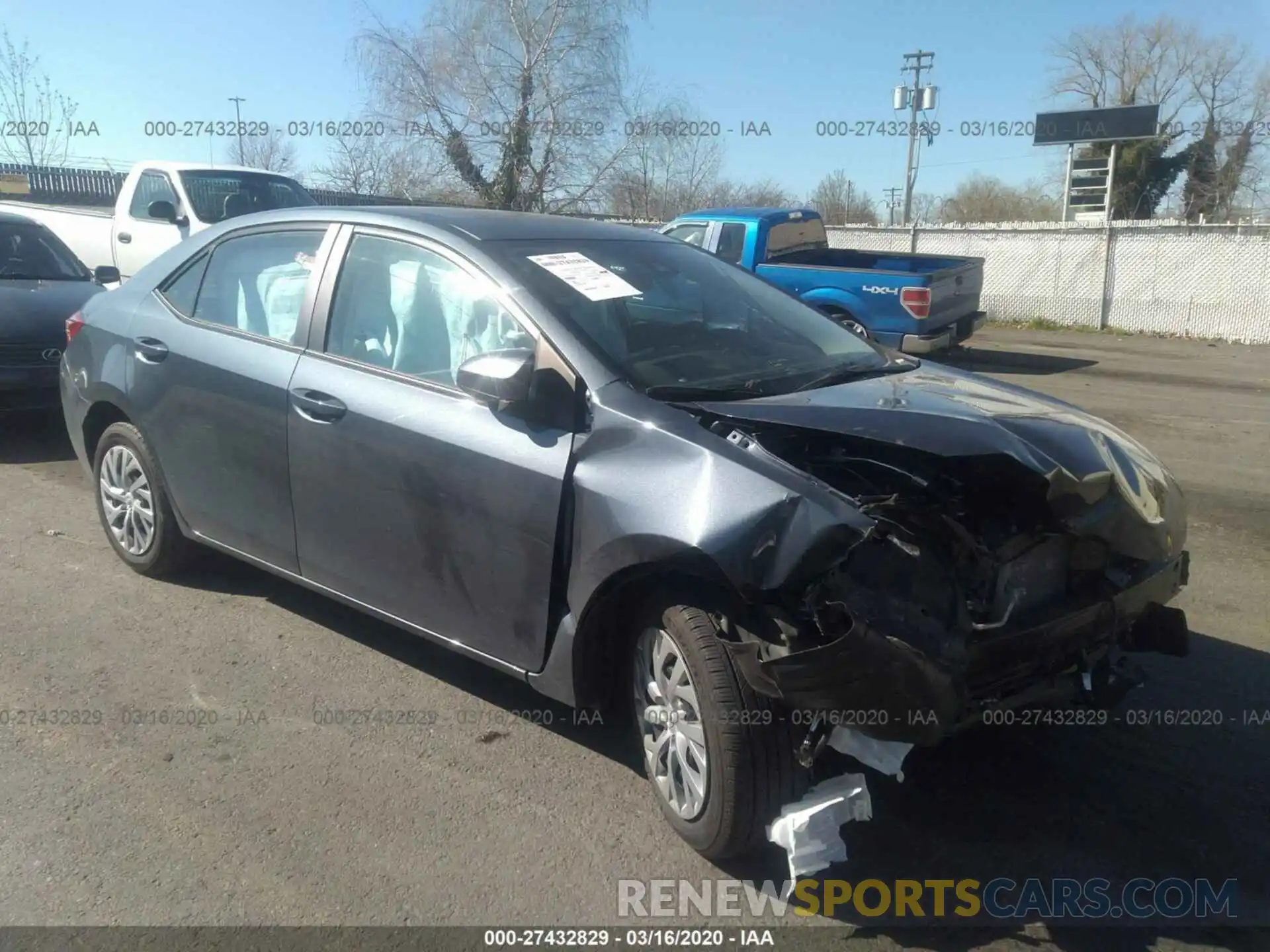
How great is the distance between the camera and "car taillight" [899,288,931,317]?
1164cm

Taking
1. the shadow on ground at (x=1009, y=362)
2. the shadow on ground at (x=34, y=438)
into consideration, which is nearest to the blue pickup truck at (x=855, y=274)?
the shadow on ground at (x=1009, y=362)

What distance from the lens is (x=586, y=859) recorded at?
309 centimetres

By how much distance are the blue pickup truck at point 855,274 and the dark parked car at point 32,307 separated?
5.72 meters

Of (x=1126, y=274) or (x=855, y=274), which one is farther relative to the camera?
(x=1126, y=274)

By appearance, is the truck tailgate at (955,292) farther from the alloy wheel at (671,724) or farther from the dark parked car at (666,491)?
the alloy wheel at (671,724)

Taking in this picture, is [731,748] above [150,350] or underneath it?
underneath

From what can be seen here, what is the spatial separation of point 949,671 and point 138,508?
3.91 m

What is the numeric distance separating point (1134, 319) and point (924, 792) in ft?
55.9

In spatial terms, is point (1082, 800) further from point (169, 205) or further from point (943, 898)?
point (169, 205)

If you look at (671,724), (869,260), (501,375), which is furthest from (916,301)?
(671,724)

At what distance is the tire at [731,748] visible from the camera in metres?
2.84

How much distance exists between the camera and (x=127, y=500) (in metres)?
5.09

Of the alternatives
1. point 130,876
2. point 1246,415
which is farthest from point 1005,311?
point 130,876

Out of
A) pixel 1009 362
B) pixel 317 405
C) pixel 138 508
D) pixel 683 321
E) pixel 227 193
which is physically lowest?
pixel 138 508
